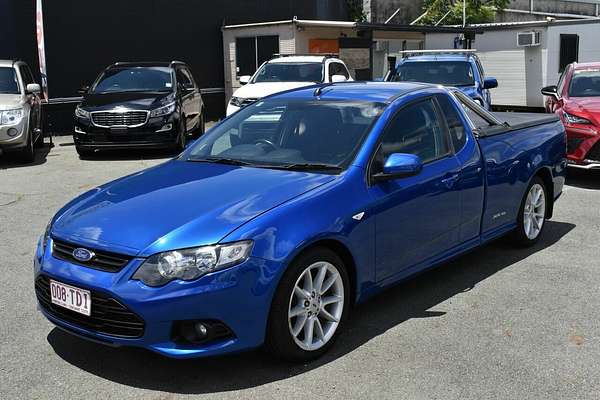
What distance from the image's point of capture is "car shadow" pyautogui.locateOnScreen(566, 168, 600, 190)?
970cm

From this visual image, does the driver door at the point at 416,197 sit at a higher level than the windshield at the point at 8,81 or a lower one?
lower

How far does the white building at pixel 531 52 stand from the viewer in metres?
19.4

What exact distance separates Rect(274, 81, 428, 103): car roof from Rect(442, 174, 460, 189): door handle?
69 cm

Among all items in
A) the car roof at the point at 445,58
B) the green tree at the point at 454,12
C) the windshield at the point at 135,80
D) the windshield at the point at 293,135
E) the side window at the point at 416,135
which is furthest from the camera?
the green tree at the point at 454,12

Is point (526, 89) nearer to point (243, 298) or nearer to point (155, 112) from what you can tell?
point (155, 112)

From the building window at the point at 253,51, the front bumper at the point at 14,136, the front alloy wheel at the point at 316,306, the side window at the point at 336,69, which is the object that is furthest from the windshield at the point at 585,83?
the building window at the point at 253,51

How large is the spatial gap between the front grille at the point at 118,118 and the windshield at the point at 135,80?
108 centimetres

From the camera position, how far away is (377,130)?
461 cm

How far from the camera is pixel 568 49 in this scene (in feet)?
66.1

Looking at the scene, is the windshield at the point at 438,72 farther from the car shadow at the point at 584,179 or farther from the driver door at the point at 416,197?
the driver door at the point at 416,197

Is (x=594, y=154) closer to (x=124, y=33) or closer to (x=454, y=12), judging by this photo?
(x=124, y=33)

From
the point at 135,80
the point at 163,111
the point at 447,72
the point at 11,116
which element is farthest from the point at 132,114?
the point at 447,72

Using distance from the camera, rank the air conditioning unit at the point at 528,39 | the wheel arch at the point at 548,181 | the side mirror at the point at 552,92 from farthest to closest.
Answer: the air conditioning unit at the point at 528,39 < the side mirror at the point at 552,92 < the wheel arch at the point at 548,181

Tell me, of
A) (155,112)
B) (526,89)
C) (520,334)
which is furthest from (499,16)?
(520,334)
